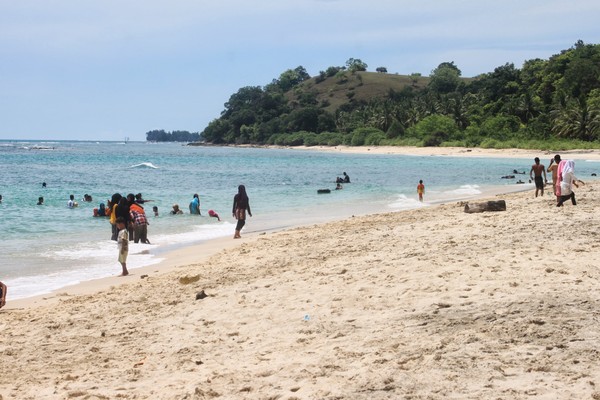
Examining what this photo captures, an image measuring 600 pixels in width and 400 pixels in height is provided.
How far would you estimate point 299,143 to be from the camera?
149 m

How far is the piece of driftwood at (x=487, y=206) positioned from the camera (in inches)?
635

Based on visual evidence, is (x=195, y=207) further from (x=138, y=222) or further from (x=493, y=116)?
(x=493, y=116)

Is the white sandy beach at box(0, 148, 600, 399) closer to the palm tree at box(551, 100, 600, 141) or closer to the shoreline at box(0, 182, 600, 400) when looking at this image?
the shoreline at box(0, 182, 600, 400)

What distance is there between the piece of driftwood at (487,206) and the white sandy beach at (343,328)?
465cm

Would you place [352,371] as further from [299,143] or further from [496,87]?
[299,143]

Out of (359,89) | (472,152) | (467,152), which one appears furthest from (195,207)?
(359,89)

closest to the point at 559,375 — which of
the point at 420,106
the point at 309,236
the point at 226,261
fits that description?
the point at 226,261

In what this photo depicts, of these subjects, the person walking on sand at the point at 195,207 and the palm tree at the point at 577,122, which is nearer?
the person walking on sand at the point at 195,207

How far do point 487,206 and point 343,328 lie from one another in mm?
10260

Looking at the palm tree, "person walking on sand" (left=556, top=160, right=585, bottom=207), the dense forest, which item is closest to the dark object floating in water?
"person walking on sand" (left=556, top=160, right=585, bottom=207)

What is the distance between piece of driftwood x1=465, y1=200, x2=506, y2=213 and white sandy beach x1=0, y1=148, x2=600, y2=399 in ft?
15.3

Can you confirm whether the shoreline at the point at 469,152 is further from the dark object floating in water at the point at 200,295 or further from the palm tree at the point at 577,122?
the dark object floating in water at the point at 200,295

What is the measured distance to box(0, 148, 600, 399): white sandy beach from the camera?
543 centimetres

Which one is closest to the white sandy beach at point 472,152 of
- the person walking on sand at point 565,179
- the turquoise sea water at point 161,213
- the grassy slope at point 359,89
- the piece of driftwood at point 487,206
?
the turquoise sea water at point 161,213
